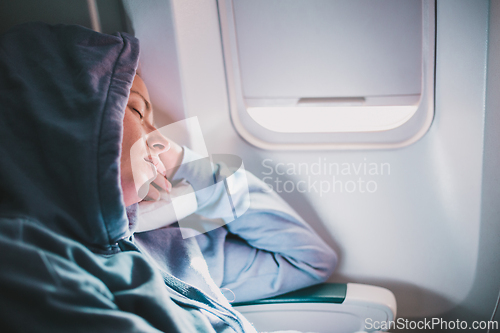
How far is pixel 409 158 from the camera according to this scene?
1085 mm

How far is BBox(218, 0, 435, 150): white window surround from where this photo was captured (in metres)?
1.02

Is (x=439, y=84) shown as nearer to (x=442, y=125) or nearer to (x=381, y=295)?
(x=442, y=125)

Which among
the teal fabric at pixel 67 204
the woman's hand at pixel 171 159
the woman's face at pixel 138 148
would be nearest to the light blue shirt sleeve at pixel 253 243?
the woman's hand at pixel 171 159

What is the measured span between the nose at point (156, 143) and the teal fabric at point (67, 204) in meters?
0.20

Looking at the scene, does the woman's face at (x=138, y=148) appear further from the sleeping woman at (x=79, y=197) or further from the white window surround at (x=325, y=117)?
the white window surround at (x=325, y=117)

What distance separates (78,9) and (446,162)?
3.73ft

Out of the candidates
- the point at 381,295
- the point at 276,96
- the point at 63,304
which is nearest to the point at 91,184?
the point at 63,304

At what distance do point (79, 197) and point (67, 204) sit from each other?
1.0 inches

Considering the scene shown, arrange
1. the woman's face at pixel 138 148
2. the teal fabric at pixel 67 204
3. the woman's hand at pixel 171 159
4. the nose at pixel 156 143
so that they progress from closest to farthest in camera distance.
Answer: the teal fabric at pixel 67 204 → the woman's face at pixel 138 148 → the nose at pixel 156 143 → the woman's hand at pixel 171 159

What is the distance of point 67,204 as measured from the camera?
0.57 m

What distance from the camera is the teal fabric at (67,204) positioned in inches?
18.3

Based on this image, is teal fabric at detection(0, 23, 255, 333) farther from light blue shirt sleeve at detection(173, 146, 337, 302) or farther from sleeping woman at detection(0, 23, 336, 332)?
light blue shirt sleeve at detection(173, 146, 337, 302)

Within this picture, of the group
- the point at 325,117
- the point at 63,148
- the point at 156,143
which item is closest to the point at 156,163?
the point at 156,143

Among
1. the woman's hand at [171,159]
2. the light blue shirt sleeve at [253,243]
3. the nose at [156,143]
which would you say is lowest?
the light blue shirt sleeve at [253,243]
